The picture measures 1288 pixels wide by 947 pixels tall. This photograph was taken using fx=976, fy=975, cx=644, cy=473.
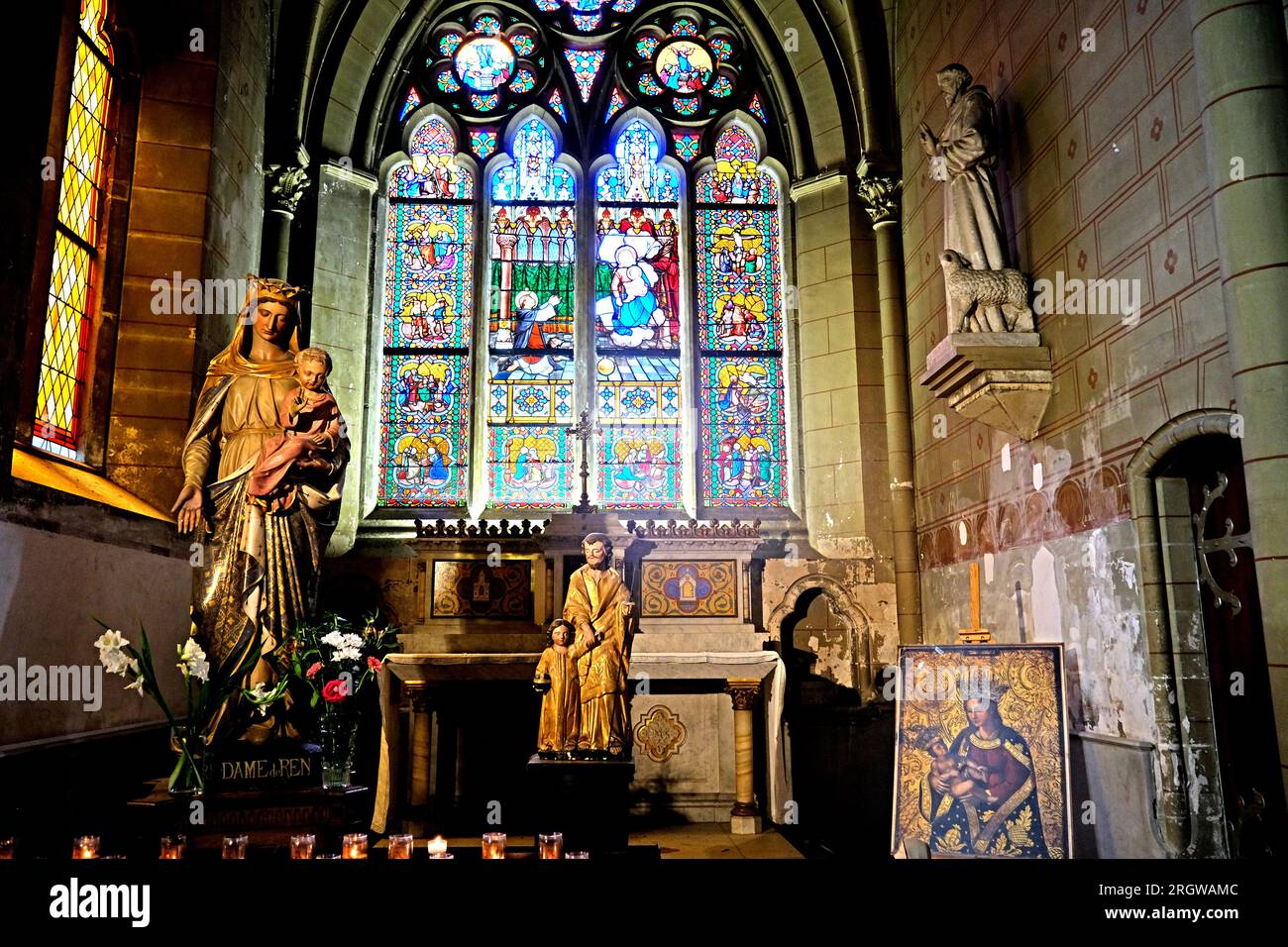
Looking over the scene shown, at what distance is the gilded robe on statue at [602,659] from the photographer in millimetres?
5961

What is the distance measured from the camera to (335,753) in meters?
4.61

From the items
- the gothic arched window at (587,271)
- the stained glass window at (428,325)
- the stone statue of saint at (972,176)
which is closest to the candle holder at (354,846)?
the stone statue of saint at (972,176)

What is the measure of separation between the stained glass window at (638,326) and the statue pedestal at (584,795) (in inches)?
153

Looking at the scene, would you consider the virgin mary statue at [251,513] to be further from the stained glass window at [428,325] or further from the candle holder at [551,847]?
the stained glass window at [428,325]

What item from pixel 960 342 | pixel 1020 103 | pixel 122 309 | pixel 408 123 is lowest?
pixel 960 342

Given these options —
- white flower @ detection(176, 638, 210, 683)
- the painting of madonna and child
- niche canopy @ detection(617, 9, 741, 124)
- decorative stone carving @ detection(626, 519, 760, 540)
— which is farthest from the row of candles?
niche canopy @ detection(617, 9, 741, 124)

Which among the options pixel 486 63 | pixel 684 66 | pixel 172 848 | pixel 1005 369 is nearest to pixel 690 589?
pixel 1005 369

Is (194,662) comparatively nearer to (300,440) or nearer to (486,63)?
(300,440)

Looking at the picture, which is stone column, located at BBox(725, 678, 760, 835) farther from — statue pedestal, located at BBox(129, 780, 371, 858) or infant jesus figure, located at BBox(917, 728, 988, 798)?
Answer: statue pedestal, located at BBox(129, 780, 371, 858)

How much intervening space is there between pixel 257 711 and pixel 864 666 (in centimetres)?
545

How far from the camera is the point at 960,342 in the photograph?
5848 mm

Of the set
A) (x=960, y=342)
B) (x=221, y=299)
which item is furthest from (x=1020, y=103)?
(x=221, y=299)

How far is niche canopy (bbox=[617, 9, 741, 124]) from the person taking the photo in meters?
10.4

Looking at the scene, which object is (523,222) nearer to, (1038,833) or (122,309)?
(122,309)
